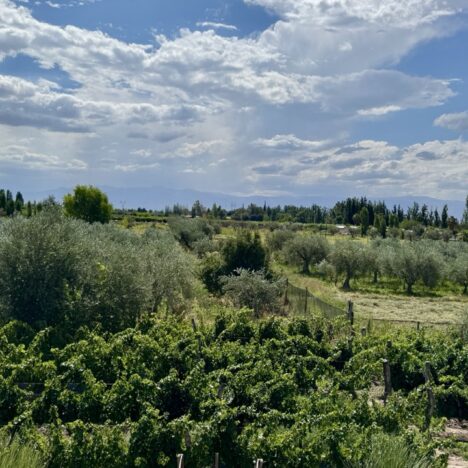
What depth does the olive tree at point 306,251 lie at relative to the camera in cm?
4709

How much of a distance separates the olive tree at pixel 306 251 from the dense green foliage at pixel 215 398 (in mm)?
32360

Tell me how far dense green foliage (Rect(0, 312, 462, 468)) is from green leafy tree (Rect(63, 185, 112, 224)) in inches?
1552

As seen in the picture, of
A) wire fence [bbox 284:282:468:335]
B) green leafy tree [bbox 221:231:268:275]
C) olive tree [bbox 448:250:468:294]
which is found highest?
green leafy tree [bbox 221:231:268:275]

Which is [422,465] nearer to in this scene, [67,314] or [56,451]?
[56,451]

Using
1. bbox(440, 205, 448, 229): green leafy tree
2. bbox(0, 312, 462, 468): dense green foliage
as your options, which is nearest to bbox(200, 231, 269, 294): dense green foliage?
bbox(0, 312, 462, 468): dense green foliage

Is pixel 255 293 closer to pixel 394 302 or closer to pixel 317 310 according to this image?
pixel 317 310

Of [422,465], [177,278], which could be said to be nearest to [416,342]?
[422,465]

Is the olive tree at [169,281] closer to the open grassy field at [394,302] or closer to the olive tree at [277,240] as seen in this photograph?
the open grassy field at [394,302]

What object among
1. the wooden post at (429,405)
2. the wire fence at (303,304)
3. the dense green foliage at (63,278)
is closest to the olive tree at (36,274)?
the dense green foliage at (63,278)

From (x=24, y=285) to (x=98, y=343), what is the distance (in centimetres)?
518

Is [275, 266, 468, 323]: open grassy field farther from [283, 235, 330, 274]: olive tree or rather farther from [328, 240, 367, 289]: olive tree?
[283, 235, 330, 274]: olive tree

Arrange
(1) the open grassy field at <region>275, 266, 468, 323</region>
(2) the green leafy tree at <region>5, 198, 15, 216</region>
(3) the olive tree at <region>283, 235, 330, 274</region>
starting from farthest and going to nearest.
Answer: (2) the green leafy tree at <region>5, 198, 15, 216</region> < (3) the olive tree at <region>283, 235, 330, 274</region> < (1) the open grassy field at <region>275, 266, 468, 323</region>

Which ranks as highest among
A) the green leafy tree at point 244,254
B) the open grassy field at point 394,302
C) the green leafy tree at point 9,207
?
the green leafy tree at point 9,207

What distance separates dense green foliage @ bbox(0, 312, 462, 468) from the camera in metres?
7.42
